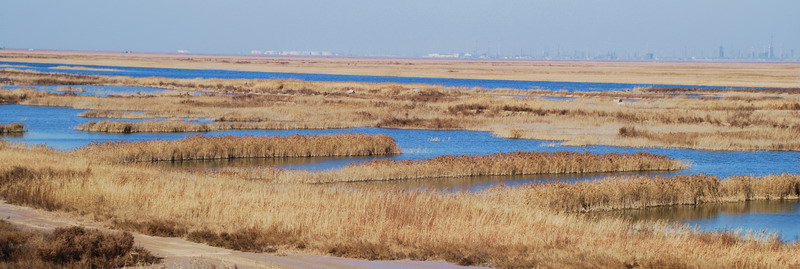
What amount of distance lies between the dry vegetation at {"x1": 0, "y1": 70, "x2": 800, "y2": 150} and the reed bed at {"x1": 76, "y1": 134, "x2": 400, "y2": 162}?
1140cm

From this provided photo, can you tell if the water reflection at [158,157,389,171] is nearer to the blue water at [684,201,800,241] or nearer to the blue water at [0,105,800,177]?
the blue water at [0,105,800,177]

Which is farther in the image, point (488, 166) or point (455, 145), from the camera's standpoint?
point (455, 145)

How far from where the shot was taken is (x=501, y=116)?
61031 millimetres

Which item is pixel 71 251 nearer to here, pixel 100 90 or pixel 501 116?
pixel 501 116

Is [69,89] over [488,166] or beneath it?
over

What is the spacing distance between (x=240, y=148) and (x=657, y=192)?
18.3 m

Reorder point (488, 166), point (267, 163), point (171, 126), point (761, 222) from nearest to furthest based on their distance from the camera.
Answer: point (761, 222), point (488, 166), point (267, 163), point (171, 126)

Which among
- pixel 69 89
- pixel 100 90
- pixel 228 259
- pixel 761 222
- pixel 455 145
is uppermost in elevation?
pixel 228 259

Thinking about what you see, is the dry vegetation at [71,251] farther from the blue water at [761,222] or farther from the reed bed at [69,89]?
the reed bed at [69,89]

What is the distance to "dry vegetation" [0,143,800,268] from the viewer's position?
46.7 feet

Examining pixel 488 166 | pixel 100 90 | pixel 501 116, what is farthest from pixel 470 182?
pixel 100 90

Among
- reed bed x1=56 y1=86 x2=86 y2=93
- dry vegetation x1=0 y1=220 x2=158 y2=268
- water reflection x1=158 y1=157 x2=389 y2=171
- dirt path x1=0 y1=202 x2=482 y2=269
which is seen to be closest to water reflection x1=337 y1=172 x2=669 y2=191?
water reflection x1=158 y1=157 x2=389 y2=171

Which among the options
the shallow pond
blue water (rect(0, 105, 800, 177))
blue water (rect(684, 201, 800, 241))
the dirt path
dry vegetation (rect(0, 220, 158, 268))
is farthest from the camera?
blue water (rect(0, 105, 800, 177))

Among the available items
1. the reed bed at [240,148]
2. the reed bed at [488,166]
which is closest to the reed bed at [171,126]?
the reed bed at [240,148]
